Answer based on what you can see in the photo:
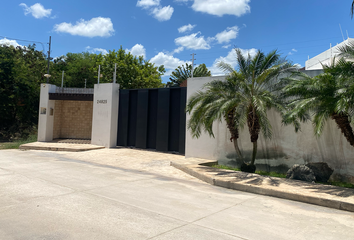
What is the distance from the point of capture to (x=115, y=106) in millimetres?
18500

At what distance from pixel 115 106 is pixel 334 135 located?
521 inches

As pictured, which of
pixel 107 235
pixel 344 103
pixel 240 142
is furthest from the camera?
pixel 240 142

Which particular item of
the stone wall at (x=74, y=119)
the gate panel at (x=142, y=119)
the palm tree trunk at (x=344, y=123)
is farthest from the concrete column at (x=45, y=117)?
the palm tree trunk at (x=344, y=123)

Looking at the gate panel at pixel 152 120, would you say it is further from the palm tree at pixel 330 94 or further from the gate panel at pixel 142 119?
the palm tree at pixel 330 94

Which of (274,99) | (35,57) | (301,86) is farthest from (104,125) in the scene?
(35,57)

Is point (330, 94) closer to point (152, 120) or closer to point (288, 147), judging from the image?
point (288, 147)

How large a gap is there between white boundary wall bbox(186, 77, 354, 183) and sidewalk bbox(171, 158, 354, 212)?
7.49 ft

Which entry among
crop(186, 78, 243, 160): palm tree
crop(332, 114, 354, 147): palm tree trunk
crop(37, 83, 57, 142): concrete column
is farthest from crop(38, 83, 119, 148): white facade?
crop(332, 114, 354, 147): palm tree trunk

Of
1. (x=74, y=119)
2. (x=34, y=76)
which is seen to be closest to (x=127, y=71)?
(x=34, y=76)

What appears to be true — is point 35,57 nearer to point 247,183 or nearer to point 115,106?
point 115,106

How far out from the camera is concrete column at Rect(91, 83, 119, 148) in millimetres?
18141

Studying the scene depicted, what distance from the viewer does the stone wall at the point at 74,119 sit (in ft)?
71.6

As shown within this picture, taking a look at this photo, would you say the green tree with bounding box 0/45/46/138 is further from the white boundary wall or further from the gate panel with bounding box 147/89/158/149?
the white boundary wall

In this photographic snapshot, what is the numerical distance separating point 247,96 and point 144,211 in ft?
22.2
